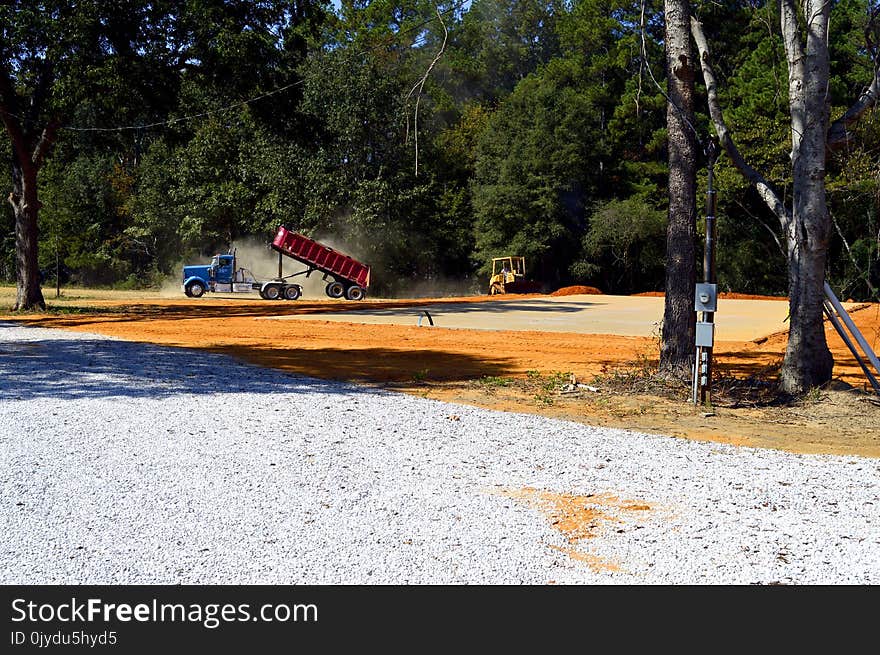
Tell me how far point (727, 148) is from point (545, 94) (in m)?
40.6

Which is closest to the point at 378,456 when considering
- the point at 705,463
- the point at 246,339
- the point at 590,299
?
the point at 705,463

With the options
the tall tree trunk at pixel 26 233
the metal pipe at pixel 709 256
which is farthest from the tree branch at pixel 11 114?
the metal pipe at pixel 709 256

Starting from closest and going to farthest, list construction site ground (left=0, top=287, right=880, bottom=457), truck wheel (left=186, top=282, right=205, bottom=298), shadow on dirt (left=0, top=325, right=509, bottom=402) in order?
construction site ground (left=0, top=287, right=880, bottom=457) → shadow on dirt (left=0, top=325, right=509, bottom=402) → truck wheel (left=186, top=282, right=205, bottom=298)

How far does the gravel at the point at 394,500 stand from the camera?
483cm

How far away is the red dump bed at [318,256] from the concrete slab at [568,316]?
4165 millimetres

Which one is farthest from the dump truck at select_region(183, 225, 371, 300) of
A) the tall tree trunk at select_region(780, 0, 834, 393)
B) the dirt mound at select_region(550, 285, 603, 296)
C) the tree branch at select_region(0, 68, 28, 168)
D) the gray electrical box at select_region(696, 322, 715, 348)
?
the gray electrical box at select_region(696, 322, 715, 348)

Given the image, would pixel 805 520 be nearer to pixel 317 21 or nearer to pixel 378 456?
pixel 378 456

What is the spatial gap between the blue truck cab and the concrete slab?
304 inches

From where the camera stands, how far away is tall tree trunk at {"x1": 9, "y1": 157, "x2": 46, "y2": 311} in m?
28.4

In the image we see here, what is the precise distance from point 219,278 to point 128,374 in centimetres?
2543

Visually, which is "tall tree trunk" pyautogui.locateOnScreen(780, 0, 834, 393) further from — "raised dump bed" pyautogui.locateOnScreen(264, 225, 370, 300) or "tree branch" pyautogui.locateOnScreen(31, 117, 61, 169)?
"raised dump bed" pyautogui.locateOnScreen(264, 225, 370, 300)

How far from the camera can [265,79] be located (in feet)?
91.5

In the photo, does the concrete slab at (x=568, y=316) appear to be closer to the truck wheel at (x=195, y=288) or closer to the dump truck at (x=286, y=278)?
the dump truck at (x=286, y=278)

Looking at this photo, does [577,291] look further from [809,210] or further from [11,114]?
[809,210]
